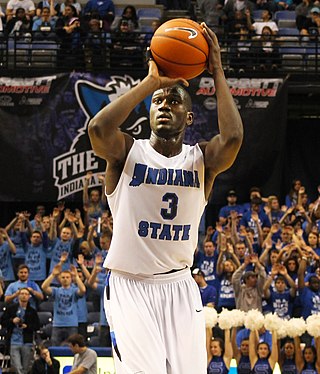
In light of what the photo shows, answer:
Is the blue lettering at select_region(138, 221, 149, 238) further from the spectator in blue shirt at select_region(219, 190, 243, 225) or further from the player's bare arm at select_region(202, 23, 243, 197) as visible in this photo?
the spectator in blue shirt at select_region(219, 190, 243, 225)

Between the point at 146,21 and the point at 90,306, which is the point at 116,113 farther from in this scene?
the point at 146,21

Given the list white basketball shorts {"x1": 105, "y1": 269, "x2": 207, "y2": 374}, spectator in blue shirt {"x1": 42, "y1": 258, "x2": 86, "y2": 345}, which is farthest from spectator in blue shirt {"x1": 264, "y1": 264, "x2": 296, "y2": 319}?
white basketball shorts {"x1": 105, "y1": 269, "x2": 207, "y2": 374}

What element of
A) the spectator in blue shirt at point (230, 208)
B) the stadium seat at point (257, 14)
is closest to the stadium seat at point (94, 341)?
the spectator in blue shirt at point (230, 208)

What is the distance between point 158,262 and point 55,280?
813 cm

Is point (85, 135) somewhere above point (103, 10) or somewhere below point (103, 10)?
below

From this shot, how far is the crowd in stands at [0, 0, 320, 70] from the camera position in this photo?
17484mm

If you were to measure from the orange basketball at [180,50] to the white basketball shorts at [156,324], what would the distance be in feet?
4.01

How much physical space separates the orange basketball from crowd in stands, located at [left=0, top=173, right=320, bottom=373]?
6.72 m

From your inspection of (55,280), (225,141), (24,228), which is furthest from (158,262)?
(24,228)

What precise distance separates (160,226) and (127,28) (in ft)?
40.7

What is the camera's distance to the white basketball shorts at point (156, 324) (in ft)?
18.8

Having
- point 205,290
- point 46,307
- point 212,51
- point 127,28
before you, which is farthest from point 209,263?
point 212,51

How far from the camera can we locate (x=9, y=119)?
17.4m

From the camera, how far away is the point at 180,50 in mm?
5707
